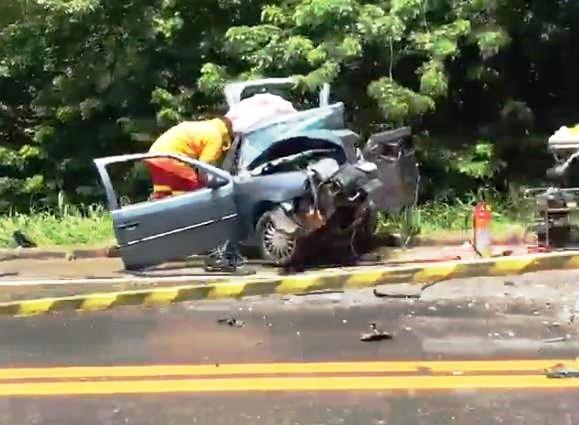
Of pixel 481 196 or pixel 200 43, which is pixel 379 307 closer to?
pixel 481 196

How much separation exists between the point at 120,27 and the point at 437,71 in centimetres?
511

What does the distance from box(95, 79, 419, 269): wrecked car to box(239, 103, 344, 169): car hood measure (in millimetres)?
11

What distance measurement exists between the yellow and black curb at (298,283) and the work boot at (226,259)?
86cm

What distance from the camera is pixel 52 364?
7.64m

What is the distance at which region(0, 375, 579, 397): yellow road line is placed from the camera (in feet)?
21.7

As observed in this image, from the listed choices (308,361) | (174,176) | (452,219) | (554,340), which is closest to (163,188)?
(174,176)

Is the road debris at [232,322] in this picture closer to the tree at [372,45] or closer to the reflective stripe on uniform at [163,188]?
the reflective stripe on uniform at [163,188]

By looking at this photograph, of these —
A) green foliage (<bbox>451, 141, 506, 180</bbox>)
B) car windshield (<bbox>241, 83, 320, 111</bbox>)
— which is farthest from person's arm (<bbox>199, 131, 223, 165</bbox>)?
green foliage (<bbox>451, 141, 506, 180</bbox>)

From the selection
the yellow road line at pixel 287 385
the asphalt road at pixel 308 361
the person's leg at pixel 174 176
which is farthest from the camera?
the person's leg at pixel 174 176

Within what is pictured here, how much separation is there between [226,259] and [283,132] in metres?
1.51

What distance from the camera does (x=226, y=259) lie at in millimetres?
11867

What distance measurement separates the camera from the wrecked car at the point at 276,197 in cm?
1137

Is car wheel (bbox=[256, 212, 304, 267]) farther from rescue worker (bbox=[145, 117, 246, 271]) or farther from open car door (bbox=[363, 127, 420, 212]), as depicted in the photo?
open car door (bbox=[363, 127, 420, 212])

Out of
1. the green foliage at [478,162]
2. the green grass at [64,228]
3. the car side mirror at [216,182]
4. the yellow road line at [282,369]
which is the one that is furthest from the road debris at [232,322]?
the green foliage at [478,162]
